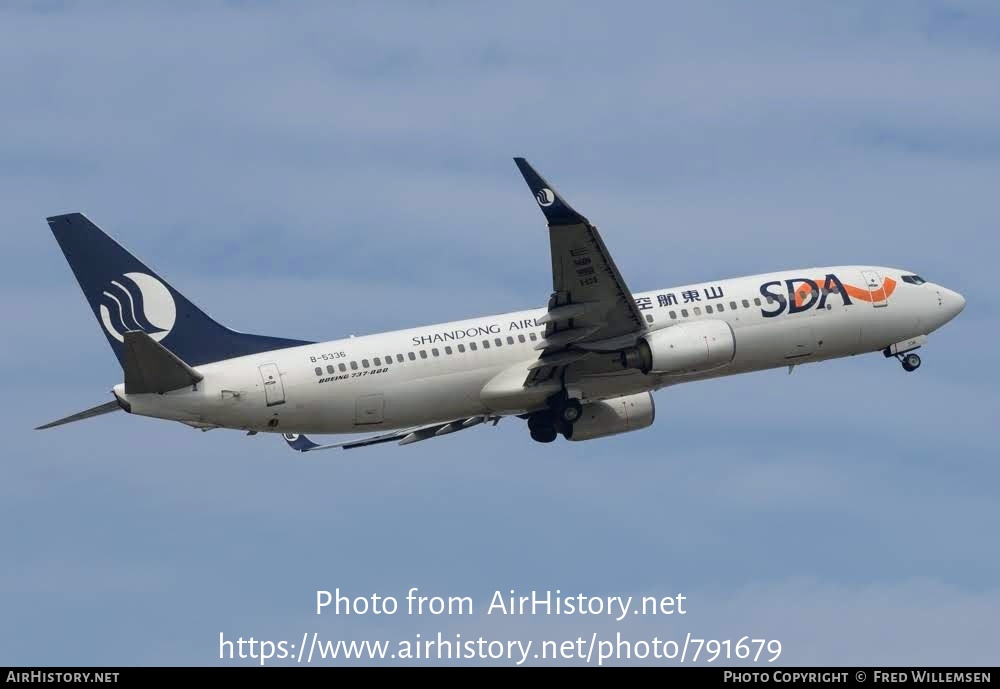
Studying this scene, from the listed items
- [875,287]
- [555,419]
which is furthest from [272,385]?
[875,287]

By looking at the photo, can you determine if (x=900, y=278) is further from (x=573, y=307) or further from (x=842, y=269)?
(x=573, y=307)

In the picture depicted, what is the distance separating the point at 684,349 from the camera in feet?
193

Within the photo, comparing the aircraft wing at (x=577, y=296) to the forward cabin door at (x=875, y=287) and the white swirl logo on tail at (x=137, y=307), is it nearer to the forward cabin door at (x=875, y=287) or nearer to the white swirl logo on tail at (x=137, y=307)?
the forward cabin door at (x=875, y=287)

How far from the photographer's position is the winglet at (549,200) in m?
52.7

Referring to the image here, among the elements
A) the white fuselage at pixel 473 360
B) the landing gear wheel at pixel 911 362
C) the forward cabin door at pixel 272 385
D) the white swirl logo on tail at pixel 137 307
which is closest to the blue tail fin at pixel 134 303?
the white swirl logo on tail at pixel 137 307

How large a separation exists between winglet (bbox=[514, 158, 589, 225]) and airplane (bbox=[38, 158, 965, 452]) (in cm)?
4

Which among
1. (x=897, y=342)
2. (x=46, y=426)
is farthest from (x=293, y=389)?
(x=897, y=342)

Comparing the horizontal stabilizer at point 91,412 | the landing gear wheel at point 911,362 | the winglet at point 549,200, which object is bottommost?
the horizontal stabilizer at point 91,412

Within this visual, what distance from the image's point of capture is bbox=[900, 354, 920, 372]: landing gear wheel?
217 ft

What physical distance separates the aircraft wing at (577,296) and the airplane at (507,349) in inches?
2.0

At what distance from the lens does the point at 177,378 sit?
5531 cm

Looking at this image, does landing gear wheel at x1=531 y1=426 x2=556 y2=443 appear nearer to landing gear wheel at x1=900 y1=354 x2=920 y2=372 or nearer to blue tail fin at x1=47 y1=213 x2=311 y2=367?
blue tail fin at x1=47 y1=213 x2=311 y2=367

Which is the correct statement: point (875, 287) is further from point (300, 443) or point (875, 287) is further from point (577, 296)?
point (300, 443)
